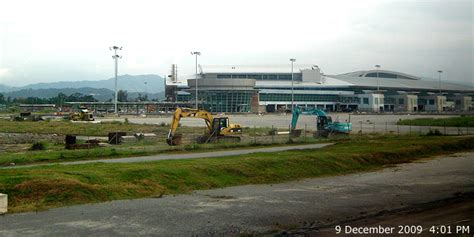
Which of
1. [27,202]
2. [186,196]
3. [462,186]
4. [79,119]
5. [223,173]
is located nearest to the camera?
[27,202]

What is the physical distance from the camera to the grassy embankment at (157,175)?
20844mm

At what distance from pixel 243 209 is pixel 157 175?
7.85m

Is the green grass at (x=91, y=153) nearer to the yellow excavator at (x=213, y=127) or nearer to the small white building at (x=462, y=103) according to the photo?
the yellow excavator at (x=213, y=127)

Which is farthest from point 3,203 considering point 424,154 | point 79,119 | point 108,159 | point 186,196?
point 79,119

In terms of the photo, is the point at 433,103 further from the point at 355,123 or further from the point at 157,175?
the point at 157,175

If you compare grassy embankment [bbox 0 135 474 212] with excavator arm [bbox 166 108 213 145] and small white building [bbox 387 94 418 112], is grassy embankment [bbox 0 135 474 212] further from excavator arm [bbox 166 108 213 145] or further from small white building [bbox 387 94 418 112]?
small white building [bbox 387 94 418 112]

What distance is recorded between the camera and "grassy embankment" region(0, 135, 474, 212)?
2084cm

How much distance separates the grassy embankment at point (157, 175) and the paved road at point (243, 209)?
1.44 m

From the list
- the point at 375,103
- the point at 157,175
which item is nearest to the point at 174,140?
the point at 157,175

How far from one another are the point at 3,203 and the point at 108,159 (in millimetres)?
17418

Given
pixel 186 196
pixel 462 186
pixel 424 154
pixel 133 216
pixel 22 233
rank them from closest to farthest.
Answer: pixel 22 233, pixel 133 216, pixel 186 196, pixel 462 186, pixel 424 154

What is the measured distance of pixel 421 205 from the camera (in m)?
20.1

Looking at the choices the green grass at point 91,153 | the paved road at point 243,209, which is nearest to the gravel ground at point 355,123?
the green grass at point 91,153

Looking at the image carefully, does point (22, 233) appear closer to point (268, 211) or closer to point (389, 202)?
point (268, 211)
